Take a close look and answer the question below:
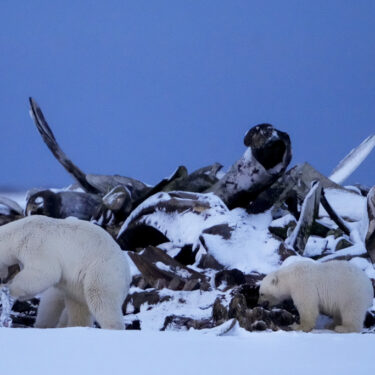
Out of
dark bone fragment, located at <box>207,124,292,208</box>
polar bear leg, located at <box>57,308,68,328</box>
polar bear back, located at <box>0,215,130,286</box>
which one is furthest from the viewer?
dark bone fragment, located at <box>207,124,292,208</box>

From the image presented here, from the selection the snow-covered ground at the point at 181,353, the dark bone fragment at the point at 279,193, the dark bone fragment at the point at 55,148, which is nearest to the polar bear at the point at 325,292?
the snow-covered ground at the point at 181,353

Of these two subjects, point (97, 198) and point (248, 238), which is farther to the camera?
point (97, 198)

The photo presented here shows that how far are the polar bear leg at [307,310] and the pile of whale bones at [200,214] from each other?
136 mm

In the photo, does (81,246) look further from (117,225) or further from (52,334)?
(117,225)

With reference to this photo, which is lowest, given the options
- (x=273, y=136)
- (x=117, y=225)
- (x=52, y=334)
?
(x=117, y=225)

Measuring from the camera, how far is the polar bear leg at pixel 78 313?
4.66 meters

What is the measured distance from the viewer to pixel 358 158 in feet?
34.6

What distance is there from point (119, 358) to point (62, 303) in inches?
103

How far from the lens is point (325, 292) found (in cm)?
513

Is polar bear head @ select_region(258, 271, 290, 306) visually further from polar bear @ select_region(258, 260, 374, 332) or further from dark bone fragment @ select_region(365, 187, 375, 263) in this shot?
dark bone fragment @ select_region(365, 187, 375, 263)

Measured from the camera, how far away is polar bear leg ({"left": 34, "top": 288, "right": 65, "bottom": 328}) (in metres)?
4.79

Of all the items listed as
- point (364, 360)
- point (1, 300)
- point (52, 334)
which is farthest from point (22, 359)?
point (1, 300)

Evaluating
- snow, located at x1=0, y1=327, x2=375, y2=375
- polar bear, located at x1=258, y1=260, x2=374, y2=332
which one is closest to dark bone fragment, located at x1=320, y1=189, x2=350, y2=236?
polar bear, located at x1=258, y1=260, x2=374, y2=332

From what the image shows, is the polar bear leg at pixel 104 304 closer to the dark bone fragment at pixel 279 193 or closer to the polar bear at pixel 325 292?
the polar bear at pixel 325 292
